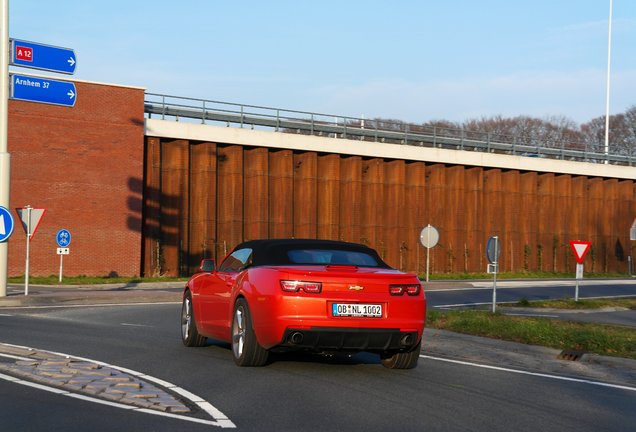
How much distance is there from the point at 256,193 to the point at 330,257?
3069cm

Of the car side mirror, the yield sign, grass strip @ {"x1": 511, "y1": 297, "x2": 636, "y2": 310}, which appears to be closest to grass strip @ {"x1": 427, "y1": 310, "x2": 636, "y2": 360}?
the car side mirror

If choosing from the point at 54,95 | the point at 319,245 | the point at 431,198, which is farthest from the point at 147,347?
the point at 431,198

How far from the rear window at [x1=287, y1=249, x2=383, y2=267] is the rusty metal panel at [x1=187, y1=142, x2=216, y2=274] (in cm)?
2886

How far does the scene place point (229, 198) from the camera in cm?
4075

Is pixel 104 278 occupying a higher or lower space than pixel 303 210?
lower

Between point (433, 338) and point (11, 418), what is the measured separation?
882 cm

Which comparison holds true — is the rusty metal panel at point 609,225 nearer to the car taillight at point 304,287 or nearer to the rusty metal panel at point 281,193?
the rusty metal panel at point 281,193

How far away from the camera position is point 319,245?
1132 cm

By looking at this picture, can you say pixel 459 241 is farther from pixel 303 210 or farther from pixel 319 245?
pixel 319 245

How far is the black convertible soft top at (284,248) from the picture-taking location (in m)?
10.9

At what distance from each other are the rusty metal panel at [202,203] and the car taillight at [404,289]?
29.8 meters

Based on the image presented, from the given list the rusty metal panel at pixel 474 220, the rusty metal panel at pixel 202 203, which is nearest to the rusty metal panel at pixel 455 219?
the rusty metal panel at pixel 474 220

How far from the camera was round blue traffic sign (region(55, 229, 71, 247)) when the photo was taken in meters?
33.1

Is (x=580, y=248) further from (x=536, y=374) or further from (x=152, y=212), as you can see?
(x=152, y=212)
